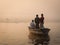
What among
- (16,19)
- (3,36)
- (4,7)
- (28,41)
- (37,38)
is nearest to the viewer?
(37,38)

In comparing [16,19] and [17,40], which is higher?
[16,19]

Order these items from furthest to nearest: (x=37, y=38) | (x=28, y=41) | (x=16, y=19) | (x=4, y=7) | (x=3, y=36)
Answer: (x=4, y=7), (x=16, y=19), (x=3, y=36), (x=28, y=41), (x=37, y=38)

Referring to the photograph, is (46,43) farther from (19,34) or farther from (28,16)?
(28,16)

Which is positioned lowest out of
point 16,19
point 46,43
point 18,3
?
point 46,43

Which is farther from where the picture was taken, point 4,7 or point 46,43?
point 4,7

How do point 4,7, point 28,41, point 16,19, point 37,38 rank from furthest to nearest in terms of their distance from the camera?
1. point 4,7
2. point 16,19
3. point 28,41
4. point 37,38

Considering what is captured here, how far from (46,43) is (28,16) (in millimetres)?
4623

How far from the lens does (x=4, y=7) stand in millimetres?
8836

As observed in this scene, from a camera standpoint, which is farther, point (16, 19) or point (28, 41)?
point (16, 19)

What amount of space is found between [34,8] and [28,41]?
4634mm

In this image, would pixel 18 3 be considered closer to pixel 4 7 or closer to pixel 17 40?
pixel 4 7

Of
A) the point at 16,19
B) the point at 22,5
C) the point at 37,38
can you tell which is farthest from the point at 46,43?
the point at 22,5

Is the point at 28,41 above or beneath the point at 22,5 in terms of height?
beneath

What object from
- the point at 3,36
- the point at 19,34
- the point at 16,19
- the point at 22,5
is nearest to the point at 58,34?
the point at 19,34
